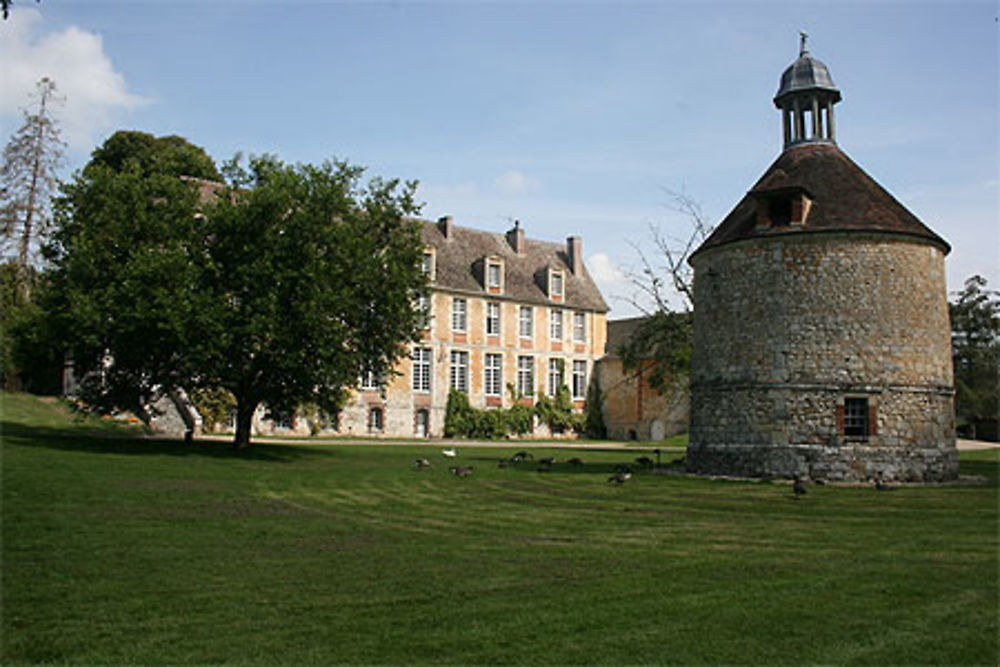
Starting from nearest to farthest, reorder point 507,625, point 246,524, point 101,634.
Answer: point 101,634 < point 507,625 < point 246,524

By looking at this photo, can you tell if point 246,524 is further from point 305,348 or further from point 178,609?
point 305,348

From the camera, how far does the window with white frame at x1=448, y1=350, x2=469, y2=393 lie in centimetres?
4538

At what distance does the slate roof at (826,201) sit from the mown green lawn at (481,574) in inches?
251

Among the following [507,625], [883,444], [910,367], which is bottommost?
[507,625]

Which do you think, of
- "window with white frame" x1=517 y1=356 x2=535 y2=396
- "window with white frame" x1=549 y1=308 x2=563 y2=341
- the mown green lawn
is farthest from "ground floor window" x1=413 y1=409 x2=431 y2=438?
the mown green lawn

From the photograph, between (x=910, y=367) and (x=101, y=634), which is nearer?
(x=101, y=634)

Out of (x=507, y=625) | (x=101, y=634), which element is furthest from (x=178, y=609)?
(x=507, y=625)

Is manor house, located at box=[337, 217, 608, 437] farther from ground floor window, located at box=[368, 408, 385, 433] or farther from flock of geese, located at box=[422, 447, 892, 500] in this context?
flock of geese, located at box=[422, 447, 892, 500]

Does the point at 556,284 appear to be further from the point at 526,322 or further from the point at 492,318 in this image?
the point at 492,318

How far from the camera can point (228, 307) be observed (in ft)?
72.5

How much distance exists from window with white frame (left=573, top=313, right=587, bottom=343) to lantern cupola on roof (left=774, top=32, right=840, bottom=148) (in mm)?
28654

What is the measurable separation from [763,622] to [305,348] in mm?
17753

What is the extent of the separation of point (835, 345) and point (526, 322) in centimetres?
3036

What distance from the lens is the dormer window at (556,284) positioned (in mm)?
49838
